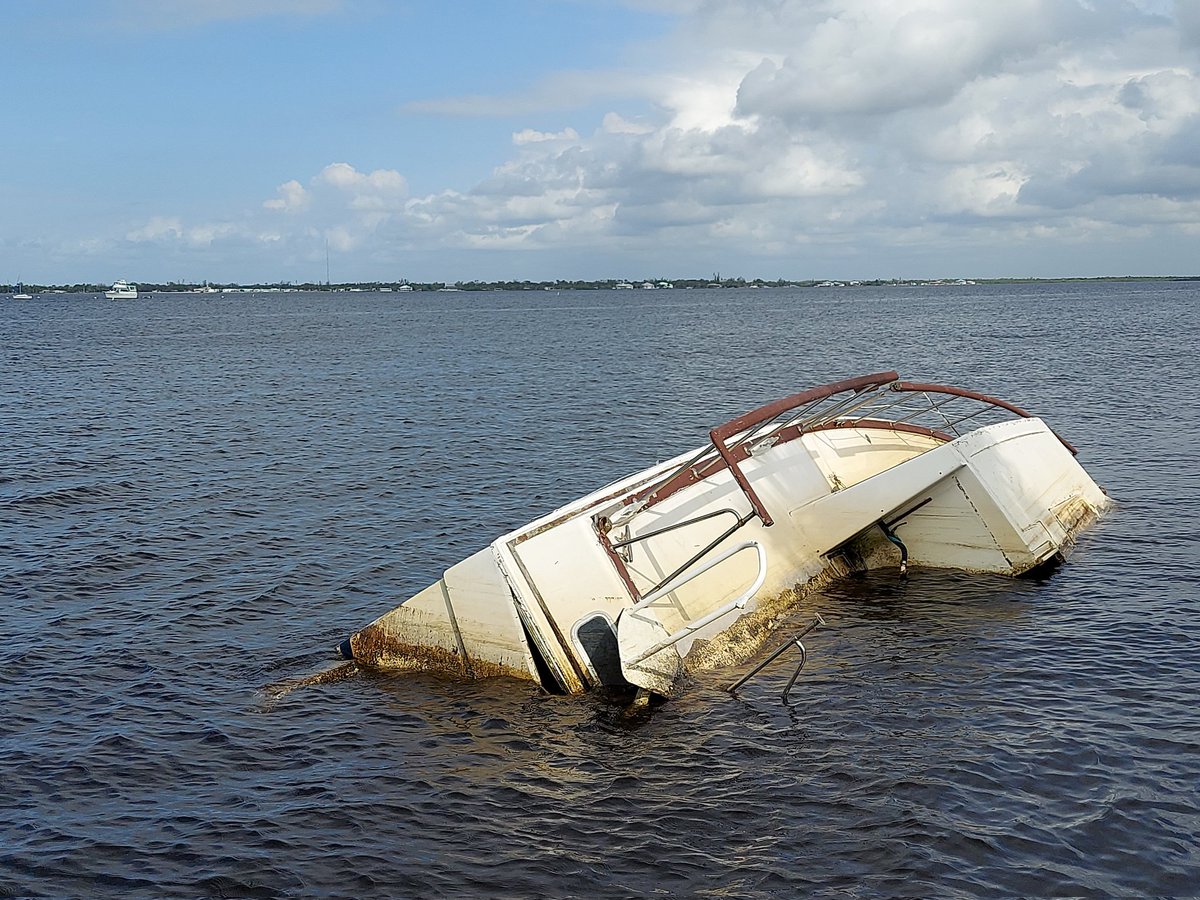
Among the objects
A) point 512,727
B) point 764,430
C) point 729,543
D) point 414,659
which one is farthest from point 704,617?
point 764,430

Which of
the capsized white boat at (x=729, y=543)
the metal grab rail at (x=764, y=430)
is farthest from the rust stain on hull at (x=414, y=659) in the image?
the metal grab rail at (x=764, y=430)

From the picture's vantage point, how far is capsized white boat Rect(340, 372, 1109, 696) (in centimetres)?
1320

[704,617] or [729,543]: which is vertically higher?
[729,543]

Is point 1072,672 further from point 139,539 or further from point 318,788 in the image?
point 139,539

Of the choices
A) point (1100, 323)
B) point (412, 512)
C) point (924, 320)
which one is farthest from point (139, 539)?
point (924, 320)

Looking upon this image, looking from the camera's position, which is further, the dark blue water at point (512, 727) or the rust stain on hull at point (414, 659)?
the rust stain on hull at point (414, 659)

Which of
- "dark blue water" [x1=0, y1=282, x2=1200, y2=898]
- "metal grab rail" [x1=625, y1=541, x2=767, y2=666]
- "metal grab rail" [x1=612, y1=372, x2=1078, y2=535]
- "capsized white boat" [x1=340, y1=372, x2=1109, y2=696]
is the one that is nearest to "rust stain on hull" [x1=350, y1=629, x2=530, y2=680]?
"capsized white boat" [x1=340, y1=372, x2=1109, y2=696]

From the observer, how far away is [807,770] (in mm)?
11117

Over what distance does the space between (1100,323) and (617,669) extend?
99887mm

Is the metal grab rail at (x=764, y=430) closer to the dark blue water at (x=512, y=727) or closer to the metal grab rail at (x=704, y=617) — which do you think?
the metal grab rail at (x=704, y=617)

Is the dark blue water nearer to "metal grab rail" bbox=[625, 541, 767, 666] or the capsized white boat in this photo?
the capsized white boat

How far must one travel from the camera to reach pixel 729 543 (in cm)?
1561

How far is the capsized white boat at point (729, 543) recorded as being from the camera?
13.2m

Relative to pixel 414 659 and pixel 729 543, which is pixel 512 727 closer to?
pixel 414 659
